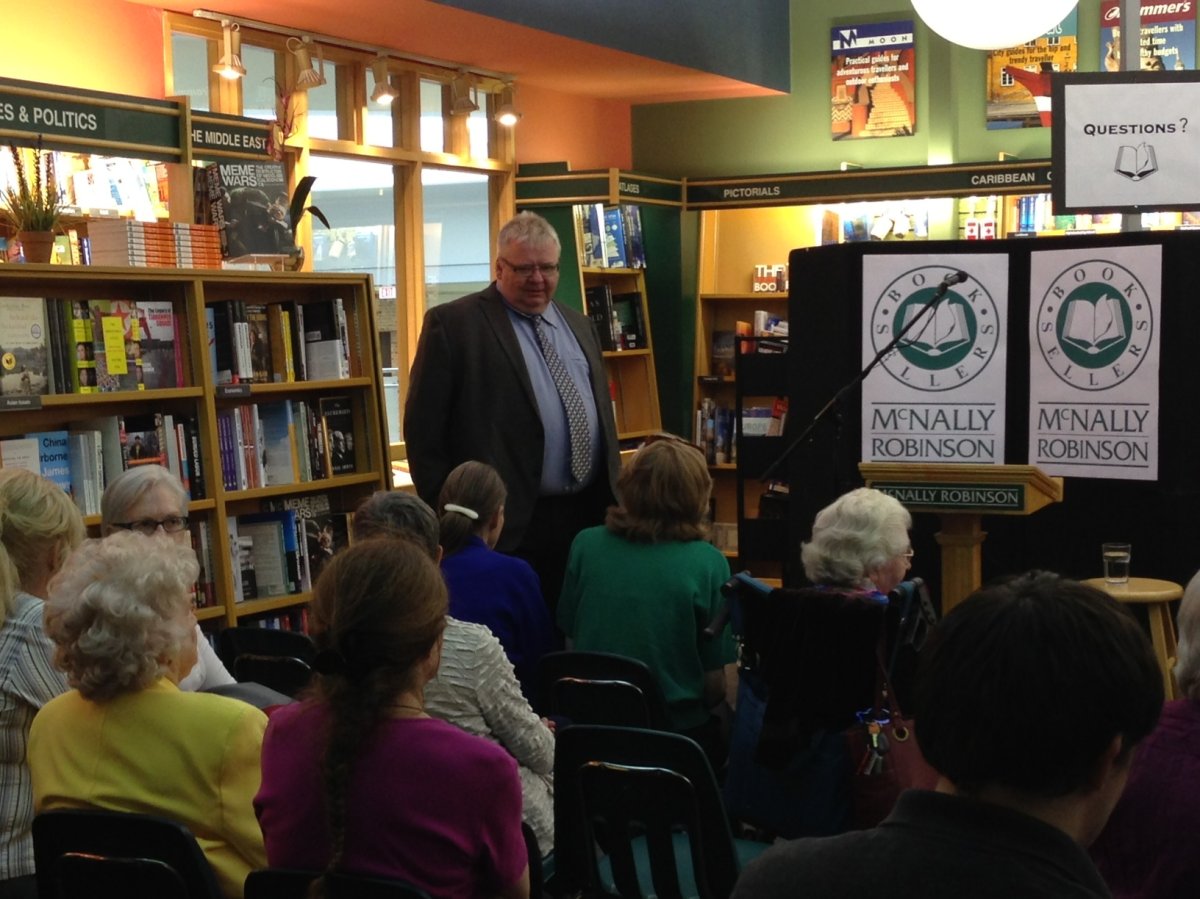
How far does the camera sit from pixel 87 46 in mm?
6000

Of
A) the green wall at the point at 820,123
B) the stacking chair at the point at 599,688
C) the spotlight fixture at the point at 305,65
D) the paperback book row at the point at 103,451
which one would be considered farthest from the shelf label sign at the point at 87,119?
the green wall at the point at 820,123

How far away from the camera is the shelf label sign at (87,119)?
4434 mm

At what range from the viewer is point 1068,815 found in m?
1.23

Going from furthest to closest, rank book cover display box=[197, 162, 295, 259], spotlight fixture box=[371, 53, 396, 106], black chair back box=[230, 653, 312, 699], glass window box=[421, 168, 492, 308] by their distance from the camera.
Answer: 1. glass window box=[421, 168, 492, 308]
2. spotlight fixture box=[371, 53, 396, 106]
3. book cover display box=[197, 162, 295, 259]
4. black chair back box=[230, 653, 312, 699]

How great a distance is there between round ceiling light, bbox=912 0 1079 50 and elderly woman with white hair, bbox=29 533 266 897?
4.84 metres

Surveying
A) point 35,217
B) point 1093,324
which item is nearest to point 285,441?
point 35,217

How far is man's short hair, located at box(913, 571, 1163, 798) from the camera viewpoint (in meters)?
1.19

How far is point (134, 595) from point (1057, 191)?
12.3 feet

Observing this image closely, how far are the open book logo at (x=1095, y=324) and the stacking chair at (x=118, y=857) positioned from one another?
150 inches

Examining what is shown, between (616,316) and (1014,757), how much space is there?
8.19 metres

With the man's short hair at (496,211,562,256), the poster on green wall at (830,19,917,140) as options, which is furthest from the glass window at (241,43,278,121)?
the poster on green wall at (830,19,917,140)

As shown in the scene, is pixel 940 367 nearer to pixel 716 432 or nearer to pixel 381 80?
pixel 381 80

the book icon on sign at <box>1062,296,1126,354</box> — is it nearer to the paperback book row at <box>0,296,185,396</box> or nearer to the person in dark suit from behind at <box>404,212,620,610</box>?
the person in dark suit from behind at <box>404,212,620,610</box>

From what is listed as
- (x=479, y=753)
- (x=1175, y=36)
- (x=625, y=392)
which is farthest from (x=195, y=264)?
(x=1175, y=36)
